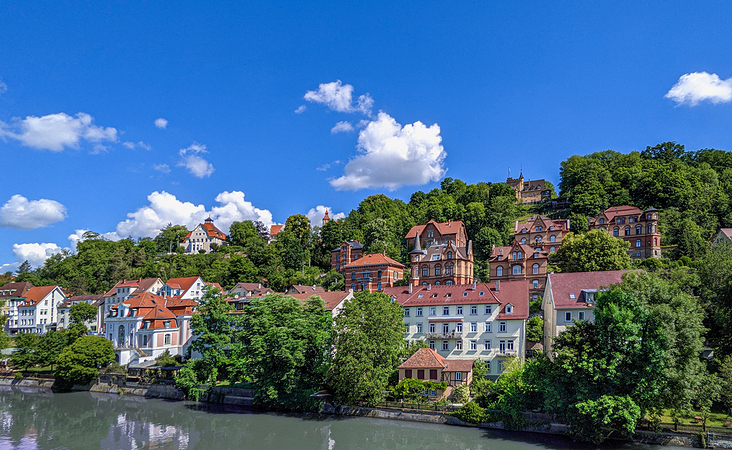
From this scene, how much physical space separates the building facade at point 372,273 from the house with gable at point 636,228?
28882 mm

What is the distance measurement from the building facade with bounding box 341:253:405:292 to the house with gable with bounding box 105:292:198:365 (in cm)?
2155

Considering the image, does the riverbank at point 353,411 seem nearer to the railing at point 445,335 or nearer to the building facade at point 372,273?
the railing at point 445,335

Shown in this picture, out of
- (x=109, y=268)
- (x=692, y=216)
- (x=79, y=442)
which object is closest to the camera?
(x=79, y=442)

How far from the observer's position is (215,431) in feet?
108

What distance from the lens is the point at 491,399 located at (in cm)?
3172

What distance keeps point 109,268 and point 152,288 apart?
3268 centimetres

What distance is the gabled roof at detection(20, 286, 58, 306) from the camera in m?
79.7

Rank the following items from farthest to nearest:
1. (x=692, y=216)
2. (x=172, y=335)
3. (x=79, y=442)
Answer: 1. (x=692, y=216)
2. (x=172, y=335)
3. (x=79, y=442)

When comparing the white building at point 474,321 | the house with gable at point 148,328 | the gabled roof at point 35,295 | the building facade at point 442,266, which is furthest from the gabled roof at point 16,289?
the white building at point 474,321

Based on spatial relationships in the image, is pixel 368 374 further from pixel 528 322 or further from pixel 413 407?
pixel 528 322

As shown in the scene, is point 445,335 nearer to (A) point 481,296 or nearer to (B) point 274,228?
(A) point 481,296

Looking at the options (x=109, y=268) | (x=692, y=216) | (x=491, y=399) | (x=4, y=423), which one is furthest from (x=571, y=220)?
(x=109, y=268)

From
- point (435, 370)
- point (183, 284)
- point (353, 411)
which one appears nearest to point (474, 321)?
point (435, 370)

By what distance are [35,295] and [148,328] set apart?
4286 cm
